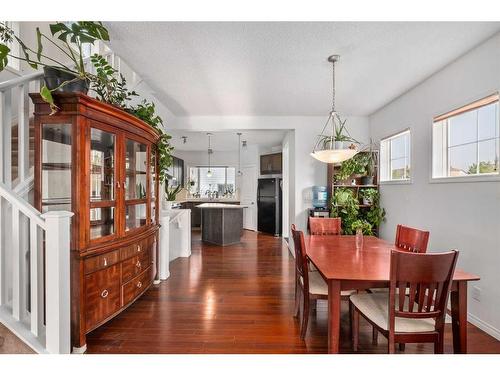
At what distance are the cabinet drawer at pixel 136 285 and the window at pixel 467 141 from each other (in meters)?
3.51

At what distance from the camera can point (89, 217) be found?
6.68ft

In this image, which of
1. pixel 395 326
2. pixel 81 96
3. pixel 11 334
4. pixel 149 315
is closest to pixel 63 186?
pixel 81 96

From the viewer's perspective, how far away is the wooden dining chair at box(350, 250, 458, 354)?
59.2 inches

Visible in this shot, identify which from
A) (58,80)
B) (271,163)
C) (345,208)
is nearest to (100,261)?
(58,80)

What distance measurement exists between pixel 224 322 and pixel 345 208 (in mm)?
2802

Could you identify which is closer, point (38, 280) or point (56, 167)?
point (38, 280)

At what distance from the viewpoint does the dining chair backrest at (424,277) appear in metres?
1.50

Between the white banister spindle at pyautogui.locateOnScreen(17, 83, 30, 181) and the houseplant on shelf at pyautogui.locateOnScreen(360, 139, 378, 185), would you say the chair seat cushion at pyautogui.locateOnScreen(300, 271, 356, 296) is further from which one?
the houseplant on shelf at pyautogui.locateOnScreen(360, 139, 378, 185)

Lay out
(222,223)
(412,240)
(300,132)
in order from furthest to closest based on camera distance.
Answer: (222,223)
(300,132)
(412,240)

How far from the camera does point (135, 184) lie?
109 inches

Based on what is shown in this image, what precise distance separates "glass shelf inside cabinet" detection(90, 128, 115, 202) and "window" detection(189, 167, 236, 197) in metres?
6.25

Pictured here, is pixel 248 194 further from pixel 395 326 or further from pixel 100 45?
pixel 395 326

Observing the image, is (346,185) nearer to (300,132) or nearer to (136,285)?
(300,132)
